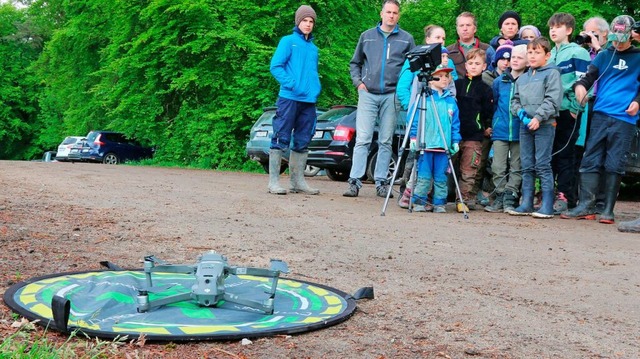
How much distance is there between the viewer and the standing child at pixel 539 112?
9.19 metres

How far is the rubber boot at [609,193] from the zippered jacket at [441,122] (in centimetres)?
169

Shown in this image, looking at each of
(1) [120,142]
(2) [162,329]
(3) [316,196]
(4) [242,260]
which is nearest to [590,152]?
(3) [316,196]

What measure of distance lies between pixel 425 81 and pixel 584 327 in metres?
5.31

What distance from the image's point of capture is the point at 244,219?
8.12 metres

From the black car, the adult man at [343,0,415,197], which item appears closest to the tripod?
the adult man at [343,0,415,197]

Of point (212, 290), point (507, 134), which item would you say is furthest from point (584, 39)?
point (212, 290)

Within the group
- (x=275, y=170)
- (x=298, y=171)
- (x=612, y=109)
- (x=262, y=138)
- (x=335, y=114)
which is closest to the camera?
(x=612, y=109)

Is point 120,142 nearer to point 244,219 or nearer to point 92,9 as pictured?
point 92,9

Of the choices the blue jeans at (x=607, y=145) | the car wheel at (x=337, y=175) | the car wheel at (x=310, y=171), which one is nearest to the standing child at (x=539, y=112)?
the blue jeans at (x=607, y=145)

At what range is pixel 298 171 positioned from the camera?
1142 centimetres

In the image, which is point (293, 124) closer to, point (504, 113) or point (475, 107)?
point (475, 107)

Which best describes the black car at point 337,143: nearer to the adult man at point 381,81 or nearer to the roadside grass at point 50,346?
the adult man at point 381,81

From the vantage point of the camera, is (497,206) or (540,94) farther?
(497,206)

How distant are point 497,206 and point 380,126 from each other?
1913 millimetres
